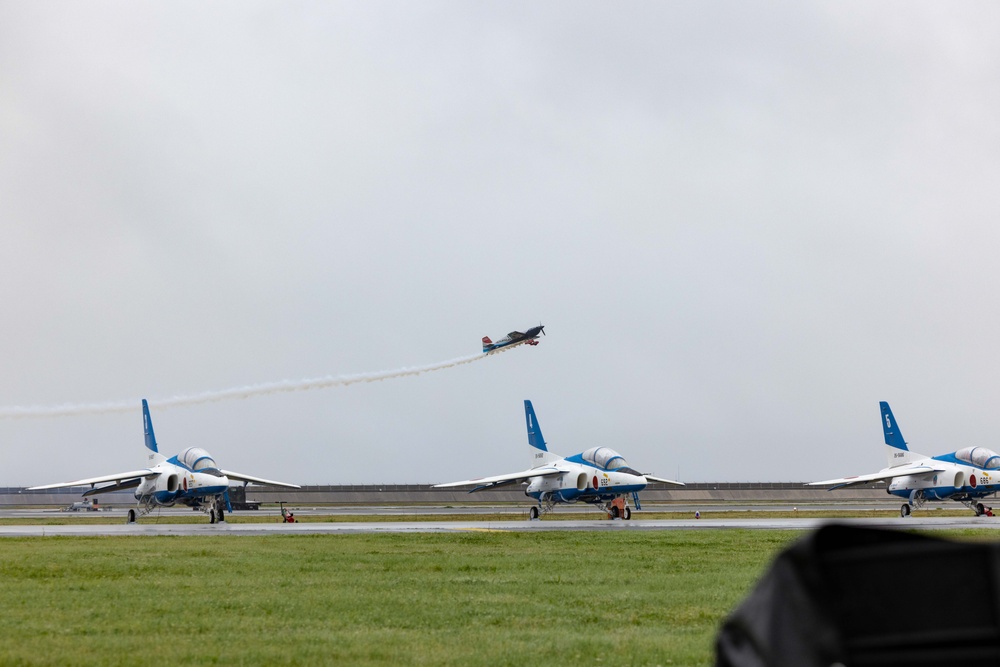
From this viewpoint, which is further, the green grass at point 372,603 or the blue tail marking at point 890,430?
the blue tail marking at point 890,430

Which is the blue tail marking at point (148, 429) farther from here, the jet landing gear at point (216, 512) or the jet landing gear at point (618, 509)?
the jet landing gear at point (618, 509)

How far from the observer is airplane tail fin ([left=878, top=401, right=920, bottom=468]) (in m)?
58.3

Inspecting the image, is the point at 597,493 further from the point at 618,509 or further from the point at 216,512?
the point at 216,512

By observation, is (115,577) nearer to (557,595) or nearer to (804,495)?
(557,595)

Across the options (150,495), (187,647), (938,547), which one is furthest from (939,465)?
(938,547)

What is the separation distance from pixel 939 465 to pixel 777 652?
5534cm

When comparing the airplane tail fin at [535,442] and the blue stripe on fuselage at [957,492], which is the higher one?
the airplane tail fin at [535,442]

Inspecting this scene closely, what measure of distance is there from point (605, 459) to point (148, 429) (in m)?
25.7

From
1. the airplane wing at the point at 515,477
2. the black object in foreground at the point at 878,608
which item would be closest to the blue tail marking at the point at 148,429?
the airplane wing at the point at 515,477

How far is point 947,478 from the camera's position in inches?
2077

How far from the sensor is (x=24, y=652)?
11898mm

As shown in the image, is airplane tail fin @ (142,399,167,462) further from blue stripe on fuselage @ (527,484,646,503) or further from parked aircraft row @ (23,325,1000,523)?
blue stripe on fuselage @ (527,484,646,503)

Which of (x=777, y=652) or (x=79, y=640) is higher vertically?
(x=777, y=652)

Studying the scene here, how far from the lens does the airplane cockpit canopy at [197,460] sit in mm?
51188
